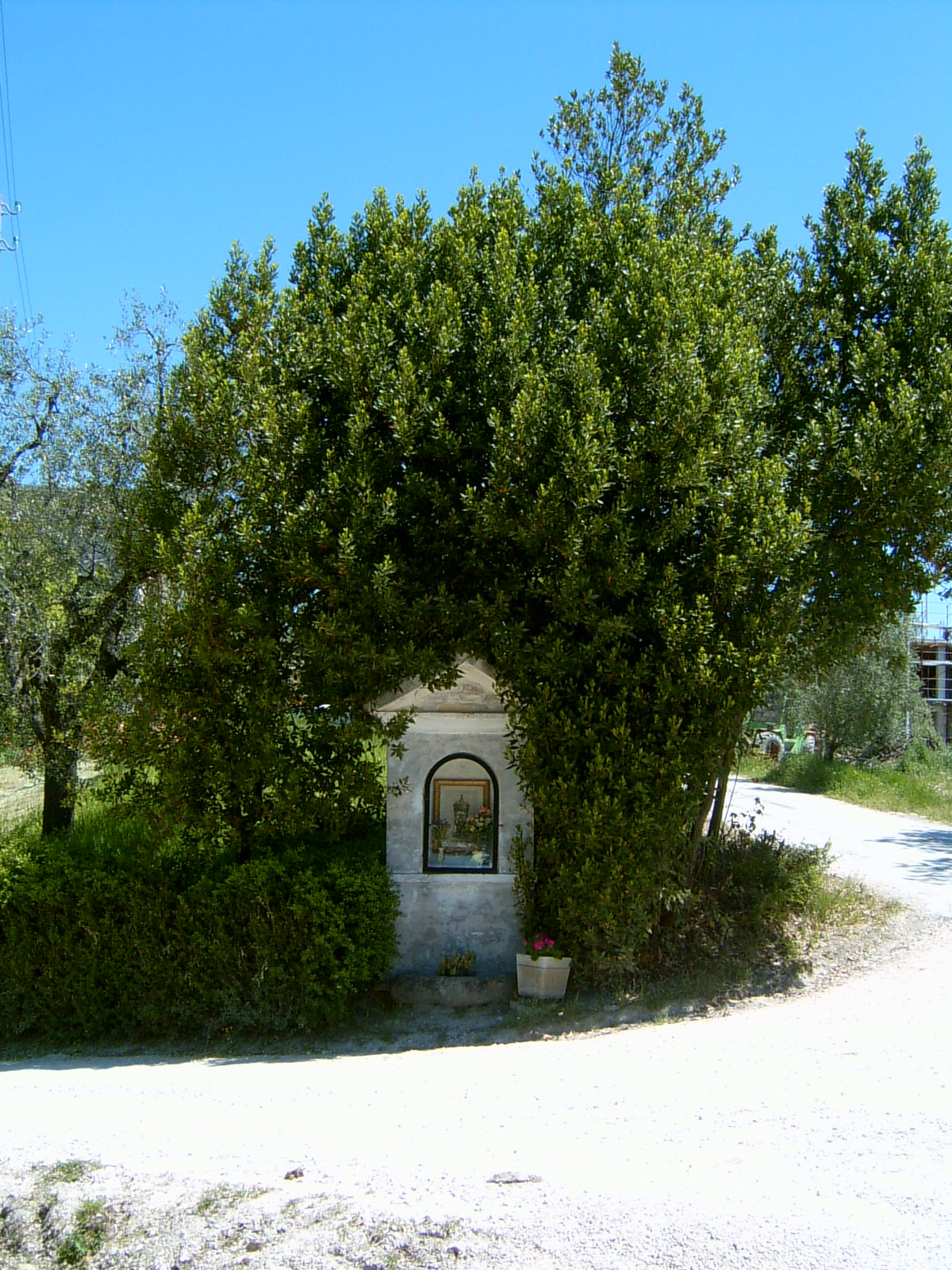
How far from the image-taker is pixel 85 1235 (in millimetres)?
4230

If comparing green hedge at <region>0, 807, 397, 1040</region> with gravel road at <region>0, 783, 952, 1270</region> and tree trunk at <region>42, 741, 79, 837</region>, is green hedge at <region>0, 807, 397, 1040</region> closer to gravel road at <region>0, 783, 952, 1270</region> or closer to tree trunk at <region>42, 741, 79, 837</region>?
gravel road at <region>0, 783, 952, 1270</region>

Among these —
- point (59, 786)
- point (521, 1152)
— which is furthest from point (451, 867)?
point (59, 786)

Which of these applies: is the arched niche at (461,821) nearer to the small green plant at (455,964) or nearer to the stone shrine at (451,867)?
the stone shrine at (451,867)

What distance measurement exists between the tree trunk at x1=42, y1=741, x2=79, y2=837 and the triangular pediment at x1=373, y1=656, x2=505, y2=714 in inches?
120

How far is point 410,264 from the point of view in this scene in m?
8.37

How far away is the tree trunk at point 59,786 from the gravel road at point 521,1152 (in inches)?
108

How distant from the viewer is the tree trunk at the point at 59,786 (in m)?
9.16

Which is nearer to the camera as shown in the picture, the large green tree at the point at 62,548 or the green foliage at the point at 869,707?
the large green tree at the point at 62,548

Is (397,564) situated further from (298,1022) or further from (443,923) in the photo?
(298,1022)

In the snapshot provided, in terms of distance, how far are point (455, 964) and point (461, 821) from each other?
46.2 inches

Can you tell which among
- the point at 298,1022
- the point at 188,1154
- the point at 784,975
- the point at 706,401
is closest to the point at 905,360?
the point at 706,401

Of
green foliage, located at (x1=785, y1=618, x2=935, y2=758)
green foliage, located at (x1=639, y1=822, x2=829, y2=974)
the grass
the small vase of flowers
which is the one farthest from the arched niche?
green foliage, located at (x1=785, y1=618, x2=935, y2=758)

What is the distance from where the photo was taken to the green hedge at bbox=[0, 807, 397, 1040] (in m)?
7.82

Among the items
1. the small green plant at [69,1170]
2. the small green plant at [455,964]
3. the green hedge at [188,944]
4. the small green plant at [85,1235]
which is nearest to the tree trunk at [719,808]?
the small green plant at [455,964]
